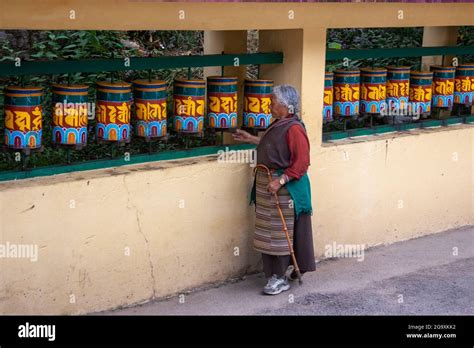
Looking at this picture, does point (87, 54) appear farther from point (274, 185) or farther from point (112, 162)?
point (274, 185)

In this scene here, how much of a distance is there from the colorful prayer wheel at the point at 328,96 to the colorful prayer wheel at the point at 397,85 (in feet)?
2.46

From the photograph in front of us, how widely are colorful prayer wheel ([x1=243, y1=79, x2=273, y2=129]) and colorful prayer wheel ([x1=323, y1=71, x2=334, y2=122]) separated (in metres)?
0.66

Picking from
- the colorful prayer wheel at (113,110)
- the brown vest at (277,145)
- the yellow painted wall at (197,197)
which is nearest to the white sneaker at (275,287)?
the yellow painted wall at (197,197)

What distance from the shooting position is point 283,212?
20.1 ft

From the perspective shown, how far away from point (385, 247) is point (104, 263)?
9.25 feet

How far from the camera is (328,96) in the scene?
7172mm

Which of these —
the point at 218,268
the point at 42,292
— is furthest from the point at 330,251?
the point at 42,292

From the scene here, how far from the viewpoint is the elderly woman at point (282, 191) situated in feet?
19.8

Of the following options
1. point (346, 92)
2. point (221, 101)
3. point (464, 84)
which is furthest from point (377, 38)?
point (221, 101)

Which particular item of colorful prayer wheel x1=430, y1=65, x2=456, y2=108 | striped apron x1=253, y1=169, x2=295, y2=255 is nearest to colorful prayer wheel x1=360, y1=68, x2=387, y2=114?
colorful prayer wheel x1=430, y1=65, x2=456, y2=108

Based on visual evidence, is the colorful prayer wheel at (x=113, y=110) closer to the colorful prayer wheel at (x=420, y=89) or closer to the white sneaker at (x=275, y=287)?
the white sneaker at (x=275, y=287)

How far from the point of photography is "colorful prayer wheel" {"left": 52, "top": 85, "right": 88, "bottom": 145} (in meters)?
5.63

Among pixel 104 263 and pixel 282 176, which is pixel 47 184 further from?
pixel 282 176

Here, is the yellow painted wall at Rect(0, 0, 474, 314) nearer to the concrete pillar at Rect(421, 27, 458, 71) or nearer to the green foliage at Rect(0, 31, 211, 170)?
the concrete pillar at Rect(421, 27, 458, 71)
